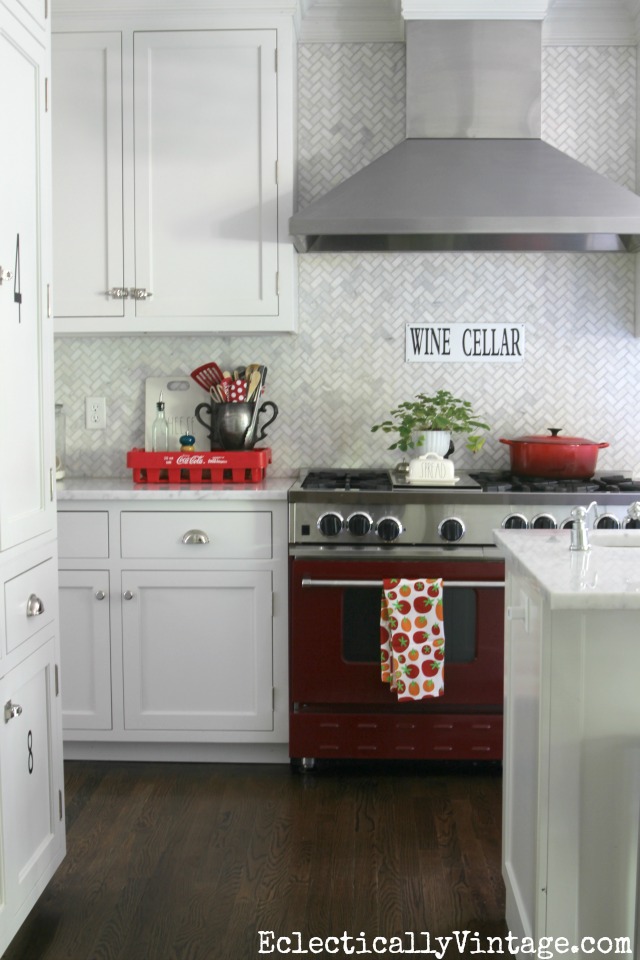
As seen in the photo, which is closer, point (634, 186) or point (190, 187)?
point (190, 187)

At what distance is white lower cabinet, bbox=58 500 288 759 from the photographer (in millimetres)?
3002

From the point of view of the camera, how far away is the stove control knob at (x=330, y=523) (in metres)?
2.92

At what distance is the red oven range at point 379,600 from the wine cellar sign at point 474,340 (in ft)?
2.36

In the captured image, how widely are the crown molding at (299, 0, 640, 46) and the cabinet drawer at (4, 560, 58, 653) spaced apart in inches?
89.9

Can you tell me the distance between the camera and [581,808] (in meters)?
1.58

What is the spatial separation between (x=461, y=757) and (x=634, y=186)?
6.99 feet

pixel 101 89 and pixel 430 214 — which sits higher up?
pixel 101 89

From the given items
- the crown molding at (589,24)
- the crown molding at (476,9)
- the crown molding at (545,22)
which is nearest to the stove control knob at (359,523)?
the crown molding at (476,9)

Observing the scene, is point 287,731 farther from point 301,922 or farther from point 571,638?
point 571,638

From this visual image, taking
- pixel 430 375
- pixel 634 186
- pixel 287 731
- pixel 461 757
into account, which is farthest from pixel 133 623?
pixel 634 186

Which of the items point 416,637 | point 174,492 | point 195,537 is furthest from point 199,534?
point 416,637

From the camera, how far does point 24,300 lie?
2004 mm

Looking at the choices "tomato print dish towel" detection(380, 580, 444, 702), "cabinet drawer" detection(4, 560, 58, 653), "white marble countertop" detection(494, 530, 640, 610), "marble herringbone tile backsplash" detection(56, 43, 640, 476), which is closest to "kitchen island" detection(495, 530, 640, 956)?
"white marble countertop" detection(494, 530, 640, 610)

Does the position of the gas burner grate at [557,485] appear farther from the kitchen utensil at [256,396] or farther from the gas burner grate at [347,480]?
the kitchen utensil at [256,396]
